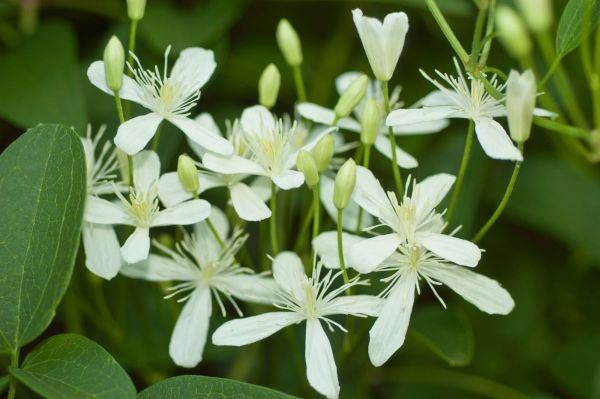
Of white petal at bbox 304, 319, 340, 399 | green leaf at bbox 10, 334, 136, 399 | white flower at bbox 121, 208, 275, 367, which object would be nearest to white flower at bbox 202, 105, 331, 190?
white flower at bbox 121, 208, 275, 367

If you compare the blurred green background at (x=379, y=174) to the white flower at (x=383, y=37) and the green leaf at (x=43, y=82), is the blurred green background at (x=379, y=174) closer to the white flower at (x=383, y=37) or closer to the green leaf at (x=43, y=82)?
the green leaf at (x=43, y=82)

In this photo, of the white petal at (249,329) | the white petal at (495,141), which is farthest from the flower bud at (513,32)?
the white petal at (249,329)

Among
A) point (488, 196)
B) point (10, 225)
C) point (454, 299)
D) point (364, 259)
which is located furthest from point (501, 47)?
point (10, 225)

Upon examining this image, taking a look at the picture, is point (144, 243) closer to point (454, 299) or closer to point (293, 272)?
point (293, 272)

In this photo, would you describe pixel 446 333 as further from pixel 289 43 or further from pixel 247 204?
pixel 289 43

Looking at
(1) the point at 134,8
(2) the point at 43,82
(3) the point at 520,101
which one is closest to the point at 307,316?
(3) the point at 520,101
